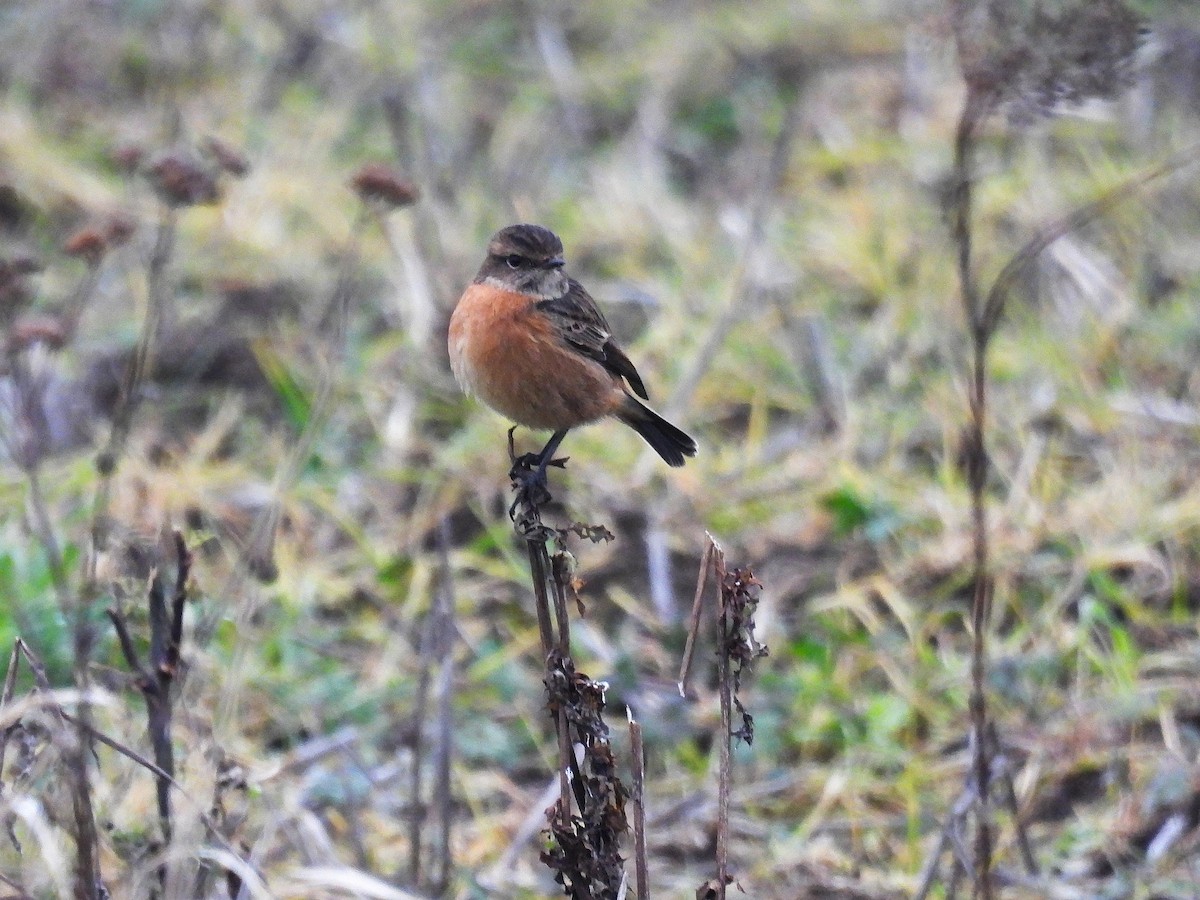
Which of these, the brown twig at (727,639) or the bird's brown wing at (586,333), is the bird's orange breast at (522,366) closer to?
the bird's brown wing at (586,333)

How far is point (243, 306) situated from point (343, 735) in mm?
3421

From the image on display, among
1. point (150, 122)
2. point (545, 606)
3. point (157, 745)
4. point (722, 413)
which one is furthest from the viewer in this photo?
point (150, 122)

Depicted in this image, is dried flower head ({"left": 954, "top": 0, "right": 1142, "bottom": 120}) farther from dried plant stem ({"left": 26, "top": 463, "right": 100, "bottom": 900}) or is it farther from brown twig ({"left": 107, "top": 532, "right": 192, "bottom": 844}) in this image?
dried plant stem ({"left": 26, "top": 463, "right": 100, "bottom": 900})

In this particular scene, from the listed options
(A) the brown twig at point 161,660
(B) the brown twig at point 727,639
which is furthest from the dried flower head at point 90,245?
(B) the brown twig at point 727,639

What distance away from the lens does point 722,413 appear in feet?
24.0

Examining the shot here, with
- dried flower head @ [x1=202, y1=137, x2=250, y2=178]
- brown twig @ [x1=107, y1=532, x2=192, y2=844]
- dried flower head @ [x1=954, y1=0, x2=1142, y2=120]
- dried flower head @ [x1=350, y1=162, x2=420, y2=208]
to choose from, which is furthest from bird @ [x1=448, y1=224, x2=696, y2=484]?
dried flower head @ [x1=954, y1=0, x2=1142, y2=120]

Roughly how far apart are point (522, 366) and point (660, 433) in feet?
2.23

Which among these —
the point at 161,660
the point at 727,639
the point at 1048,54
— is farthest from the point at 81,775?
the point at 1048,54

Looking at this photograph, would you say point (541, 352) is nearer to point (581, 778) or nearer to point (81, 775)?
point (581, 778)

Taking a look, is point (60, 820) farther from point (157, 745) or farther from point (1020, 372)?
point (1020, 372)

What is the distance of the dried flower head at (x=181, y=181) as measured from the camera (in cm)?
447

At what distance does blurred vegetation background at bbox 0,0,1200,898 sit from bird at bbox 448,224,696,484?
58 cm

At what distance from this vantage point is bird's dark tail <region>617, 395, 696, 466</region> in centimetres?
540

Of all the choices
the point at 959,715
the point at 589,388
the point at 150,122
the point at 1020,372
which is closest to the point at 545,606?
the point at 589,388
